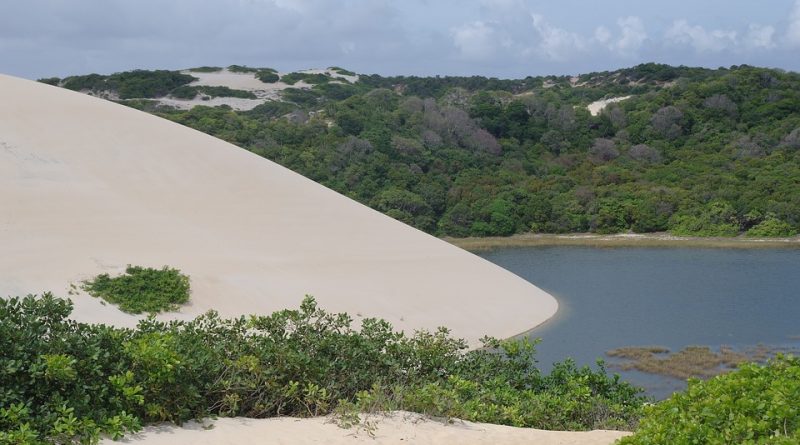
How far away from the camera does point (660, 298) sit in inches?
974

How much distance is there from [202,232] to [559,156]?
33.4m

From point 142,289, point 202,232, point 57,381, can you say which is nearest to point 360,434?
point 57,381

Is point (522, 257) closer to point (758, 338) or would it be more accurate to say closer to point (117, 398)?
point (758, 338)

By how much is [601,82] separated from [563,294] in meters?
60.7

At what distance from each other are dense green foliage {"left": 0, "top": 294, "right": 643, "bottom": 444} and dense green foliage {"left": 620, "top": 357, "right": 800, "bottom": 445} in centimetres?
201

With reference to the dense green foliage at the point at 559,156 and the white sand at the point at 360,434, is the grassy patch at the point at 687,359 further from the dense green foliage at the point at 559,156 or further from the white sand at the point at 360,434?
the dense green foliage at the point at 559,156

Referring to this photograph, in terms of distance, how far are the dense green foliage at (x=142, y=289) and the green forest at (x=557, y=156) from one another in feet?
78.8

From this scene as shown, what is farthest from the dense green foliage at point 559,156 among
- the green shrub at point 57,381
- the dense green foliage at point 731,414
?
the green shrub at point 57,381

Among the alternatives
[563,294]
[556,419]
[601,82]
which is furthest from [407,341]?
[601,82]

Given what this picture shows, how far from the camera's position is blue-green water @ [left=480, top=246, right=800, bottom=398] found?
19844 millimetres

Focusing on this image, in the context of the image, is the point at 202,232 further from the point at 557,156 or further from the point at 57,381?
the point at 557,156

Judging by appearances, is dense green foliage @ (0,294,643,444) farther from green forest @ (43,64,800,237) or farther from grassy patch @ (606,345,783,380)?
green forest @ (43,64,800,237)

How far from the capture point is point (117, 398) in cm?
707

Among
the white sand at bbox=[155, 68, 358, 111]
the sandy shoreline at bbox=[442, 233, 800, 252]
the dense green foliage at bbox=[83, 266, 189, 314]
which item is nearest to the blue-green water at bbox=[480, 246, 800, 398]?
the sandy shoreline at bbox=[442, 233, 800, 252]
